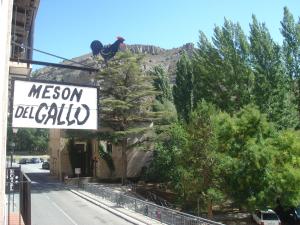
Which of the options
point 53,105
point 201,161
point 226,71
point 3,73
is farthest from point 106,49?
point 226,71

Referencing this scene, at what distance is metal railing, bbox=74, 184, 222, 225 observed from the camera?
2124cm

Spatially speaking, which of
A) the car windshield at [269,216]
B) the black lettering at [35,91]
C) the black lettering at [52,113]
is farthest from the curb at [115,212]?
the black lettering at [35,91]

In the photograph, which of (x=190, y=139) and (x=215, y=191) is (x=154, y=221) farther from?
(x=190, y=139)

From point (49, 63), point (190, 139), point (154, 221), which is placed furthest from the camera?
point (190, 139)

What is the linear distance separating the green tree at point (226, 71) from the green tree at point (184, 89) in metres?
2.23

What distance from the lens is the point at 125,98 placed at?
156 feet

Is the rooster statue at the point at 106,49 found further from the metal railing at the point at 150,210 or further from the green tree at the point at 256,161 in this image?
the green tree at the point at 256,161

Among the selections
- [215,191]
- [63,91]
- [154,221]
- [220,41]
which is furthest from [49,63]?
[220,41]

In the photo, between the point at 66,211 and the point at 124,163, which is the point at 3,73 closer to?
the point at 66,211

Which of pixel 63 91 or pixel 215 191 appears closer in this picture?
pixel 63 91

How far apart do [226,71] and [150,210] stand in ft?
76.3

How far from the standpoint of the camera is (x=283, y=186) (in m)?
26.5

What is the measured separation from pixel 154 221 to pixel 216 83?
24691 millimetres

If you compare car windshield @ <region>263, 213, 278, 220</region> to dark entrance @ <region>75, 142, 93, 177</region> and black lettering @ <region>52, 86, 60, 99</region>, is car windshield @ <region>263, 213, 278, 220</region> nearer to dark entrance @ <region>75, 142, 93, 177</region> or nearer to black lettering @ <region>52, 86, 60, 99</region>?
black lettering @ <region>52, 86, 60, 99</region>
